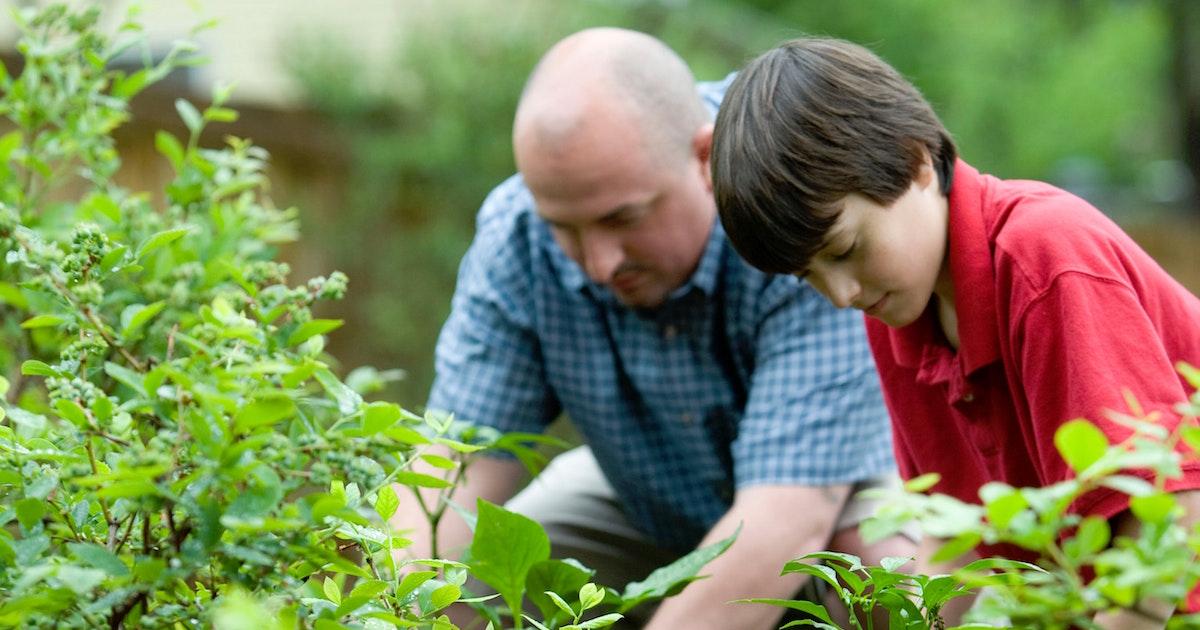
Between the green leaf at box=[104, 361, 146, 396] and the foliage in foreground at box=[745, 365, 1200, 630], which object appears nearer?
the foliage in foreground at box=[745, 365, 1200, 630]

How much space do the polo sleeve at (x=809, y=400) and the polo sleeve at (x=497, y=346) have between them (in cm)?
49

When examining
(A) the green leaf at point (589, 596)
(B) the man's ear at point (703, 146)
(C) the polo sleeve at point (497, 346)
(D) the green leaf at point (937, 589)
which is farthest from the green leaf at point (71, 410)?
(C) the polo sleeve at point (497, 346)

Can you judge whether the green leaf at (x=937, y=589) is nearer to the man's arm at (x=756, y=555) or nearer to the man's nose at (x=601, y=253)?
the man's arm at (x=756, y=555)

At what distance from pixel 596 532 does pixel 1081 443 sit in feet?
8.04

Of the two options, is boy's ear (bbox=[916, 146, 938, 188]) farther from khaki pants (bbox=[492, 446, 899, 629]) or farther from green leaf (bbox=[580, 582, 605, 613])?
khaki pants (bbox=[492, 446, 899, 629])

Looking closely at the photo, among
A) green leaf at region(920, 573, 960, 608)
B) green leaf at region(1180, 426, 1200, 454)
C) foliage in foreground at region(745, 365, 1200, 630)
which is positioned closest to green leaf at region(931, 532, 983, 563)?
foliage in foreground at region(745, 365, 1200, 630)

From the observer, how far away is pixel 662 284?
250cm

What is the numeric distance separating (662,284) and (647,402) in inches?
14.2

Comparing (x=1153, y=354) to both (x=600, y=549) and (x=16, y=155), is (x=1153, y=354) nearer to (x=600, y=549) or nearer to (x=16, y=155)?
(x=16, y=155)

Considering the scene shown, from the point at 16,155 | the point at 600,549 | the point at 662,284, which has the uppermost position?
the point at 16,155

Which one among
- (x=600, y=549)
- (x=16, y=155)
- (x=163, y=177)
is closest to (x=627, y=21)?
(x=163, y=177)

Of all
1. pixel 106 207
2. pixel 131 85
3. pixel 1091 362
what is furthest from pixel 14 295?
pixel 1091 362

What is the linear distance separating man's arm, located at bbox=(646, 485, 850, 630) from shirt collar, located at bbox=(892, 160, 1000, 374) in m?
0.56

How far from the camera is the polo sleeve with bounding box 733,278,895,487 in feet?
7.73
